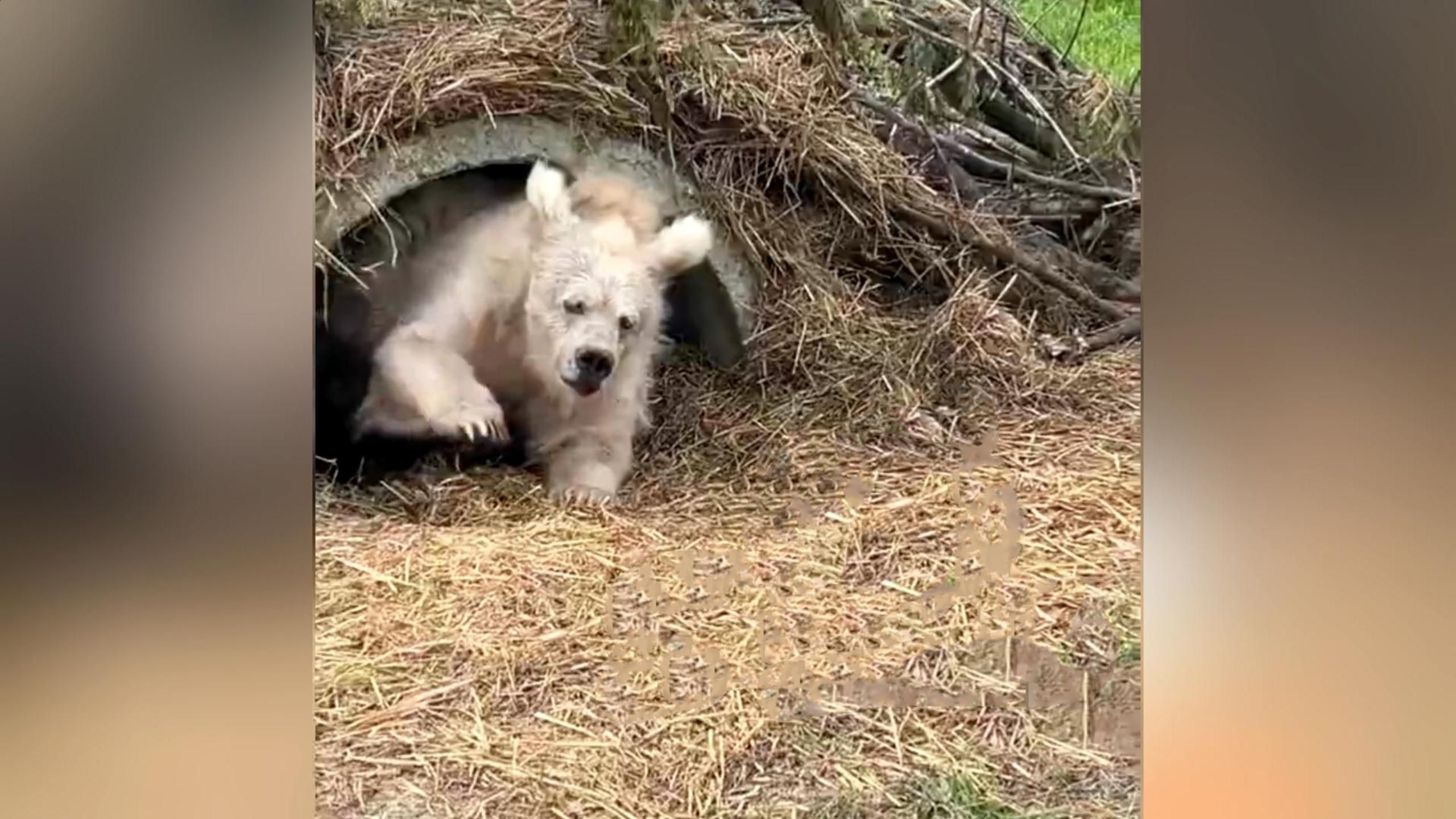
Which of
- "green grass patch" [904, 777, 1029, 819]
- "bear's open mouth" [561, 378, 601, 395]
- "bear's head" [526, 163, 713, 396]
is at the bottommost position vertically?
"green grass patch" [904, 777, 1029, 819]

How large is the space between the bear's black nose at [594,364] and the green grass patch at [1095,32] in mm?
821

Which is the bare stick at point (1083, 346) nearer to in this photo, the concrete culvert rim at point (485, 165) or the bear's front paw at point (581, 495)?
the concrete culvert rim at point (485, 165)

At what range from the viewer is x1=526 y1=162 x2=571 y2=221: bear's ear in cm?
189

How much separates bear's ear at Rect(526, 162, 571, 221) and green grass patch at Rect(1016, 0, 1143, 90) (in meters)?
0.75

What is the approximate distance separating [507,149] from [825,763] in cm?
103

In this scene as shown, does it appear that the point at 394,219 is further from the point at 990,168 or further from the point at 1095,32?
the point at 1095,32

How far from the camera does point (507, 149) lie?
1883mm

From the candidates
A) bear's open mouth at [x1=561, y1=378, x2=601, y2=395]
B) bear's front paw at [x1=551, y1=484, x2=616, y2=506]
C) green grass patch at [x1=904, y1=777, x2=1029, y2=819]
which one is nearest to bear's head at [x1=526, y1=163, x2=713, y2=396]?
bear's open mouth at [x1=561, y1=378, x2=601, y2=395]

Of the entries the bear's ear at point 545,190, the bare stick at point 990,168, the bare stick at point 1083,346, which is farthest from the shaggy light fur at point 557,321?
the bare stick at point 1083,346

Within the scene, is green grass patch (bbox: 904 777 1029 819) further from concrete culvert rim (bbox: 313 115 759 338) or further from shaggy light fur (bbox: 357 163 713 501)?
concrete culvert rim (bbox: 313 115 759 338)

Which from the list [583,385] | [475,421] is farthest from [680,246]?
[475,421]

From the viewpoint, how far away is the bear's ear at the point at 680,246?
190 centimetres
